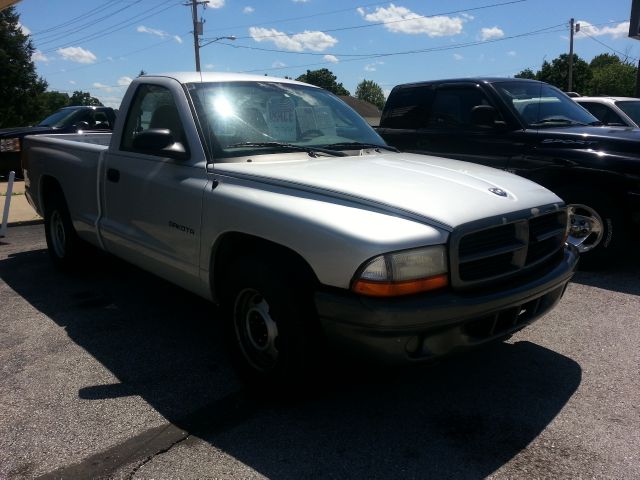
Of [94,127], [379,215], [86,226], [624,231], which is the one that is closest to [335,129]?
[379,215]

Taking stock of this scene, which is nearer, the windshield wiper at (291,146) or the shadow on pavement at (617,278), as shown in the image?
the windshield wiper at (291,146)

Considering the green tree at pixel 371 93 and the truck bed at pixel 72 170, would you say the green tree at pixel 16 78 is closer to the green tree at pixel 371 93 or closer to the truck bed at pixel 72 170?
the truck bed at pixel 72 170

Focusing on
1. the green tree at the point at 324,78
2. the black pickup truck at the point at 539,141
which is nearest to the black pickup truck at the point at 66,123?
the black pickup truck at the point at 539,141

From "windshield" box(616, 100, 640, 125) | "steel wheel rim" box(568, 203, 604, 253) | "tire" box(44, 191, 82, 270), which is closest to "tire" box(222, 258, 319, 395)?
"tire" box(44, 191, 82, 270)

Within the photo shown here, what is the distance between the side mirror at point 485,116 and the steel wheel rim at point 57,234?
4506 mm

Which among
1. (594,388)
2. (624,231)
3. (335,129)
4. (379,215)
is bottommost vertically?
(594,388)

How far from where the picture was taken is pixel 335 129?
4383 mm

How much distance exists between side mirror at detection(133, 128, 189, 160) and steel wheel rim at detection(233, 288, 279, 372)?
3.48 feet

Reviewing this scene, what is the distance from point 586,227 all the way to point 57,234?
5.40 metres

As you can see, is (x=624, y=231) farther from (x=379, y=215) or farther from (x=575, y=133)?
(x=379, y=215)

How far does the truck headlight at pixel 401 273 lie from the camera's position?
8.73 ft

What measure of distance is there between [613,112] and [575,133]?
2870 mm

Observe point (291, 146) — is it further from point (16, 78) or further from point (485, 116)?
point (16, 78)

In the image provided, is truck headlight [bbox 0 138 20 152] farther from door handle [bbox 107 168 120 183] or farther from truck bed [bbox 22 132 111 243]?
door handle [bbox 107 168 120 183]
